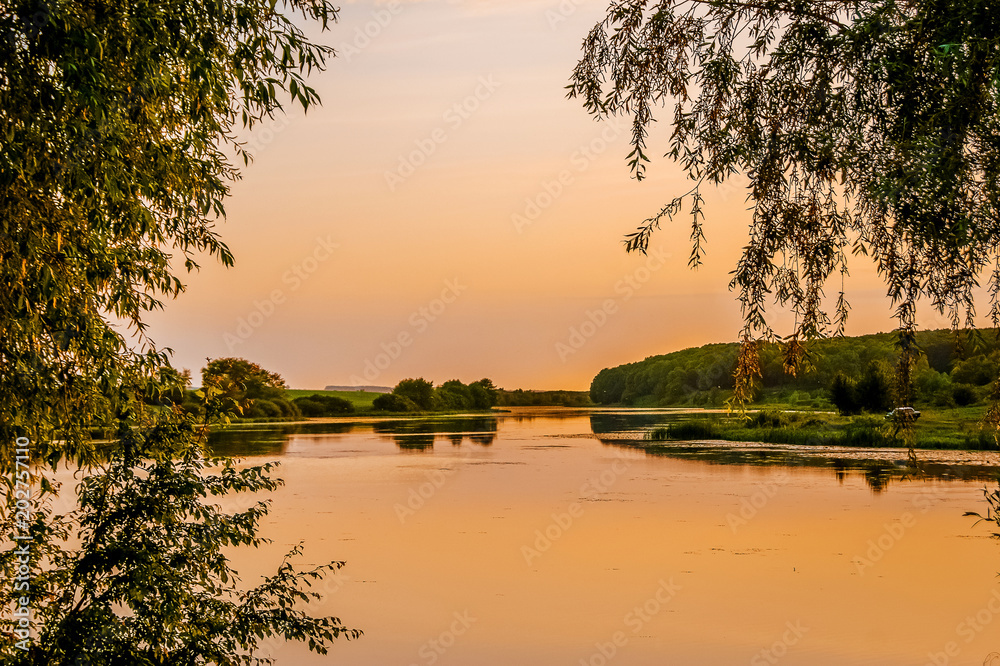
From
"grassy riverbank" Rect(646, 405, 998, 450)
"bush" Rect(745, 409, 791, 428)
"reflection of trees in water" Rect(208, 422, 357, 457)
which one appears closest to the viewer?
"grassy riverbank" Rect(646, 405, 998, 450)

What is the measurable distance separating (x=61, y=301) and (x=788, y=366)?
4.29m

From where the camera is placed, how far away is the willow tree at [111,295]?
14.2ft

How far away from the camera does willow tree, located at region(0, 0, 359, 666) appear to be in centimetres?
432

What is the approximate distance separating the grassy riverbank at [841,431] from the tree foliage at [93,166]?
21.5m

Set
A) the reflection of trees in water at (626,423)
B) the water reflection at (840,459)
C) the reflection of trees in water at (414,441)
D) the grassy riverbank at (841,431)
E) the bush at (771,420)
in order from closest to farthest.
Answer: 1. the water reflection at (840,459)
2. the grassy riverbank at (841,431)
3. the reflection of trees in water at (414,441)
4. the bush at (771,420)
5. the reflection of trees in water at (626,423)

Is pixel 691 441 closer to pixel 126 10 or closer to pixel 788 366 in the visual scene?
pixel 788 366

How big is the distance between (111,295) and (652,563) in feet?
33.5

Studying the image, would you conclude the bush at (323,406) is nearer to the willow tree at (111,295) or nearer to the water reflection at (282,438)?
the water reflection at (282,438)

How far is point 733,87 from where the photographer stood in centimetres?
578

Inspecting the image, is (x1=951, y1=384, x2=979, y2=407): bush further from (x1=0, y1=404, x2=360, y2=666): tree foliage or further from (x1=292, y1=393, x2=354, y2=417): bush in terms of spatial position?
(x1=292, y1=393, x2=354, y2=417): bush

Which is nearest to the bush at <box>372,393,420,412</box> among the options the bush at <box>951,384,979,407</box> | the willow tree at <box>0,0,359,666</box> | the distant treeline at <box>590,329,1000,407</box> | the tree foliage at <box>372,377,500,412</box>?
the tree foliage at <box>372,377,500,412</box>

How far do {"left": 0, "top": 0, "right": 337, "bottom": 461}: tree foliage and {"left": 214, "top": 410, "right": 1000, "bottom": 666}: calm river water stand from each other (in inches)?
213

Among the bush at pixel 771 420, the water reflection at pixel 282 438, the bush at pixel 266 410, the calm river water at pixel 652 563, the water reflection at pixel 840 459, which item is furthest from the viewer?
the bush at pixel 266 410

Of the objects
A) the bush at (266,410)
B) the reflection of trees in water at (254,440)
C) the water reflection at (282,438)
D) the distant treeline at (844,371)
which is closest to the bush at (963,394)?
the distant treeline at (844,371)
